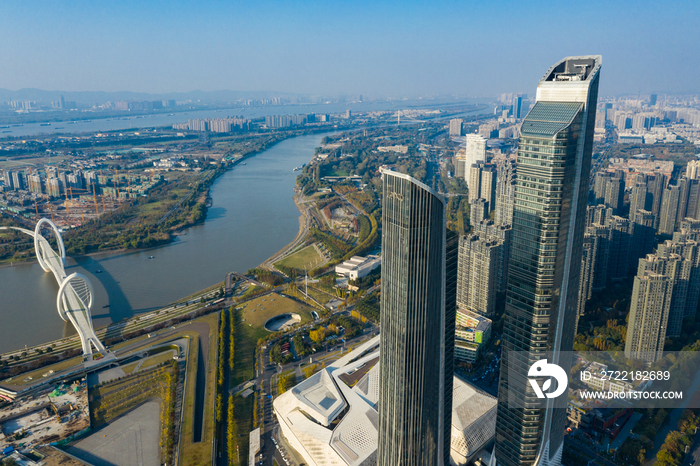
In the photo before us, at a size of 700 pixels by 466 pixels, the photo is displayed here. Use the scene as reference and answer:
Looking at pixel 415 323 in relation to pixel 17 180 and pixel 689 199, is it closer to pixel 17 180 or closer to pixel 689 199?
pixel 689 199

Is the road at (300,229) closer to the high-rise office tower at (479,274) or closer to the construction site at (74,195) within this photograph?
the high-rise office tower at (479,274)

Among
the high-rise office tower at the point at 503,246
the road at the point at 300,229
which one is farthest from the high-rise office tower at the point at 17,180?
the high-rise office tower at the point at 503,246

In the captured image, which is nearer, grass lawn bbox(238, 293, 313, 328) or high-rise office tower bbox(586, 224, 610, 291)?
grass lawn bbox(238, 293, 313, 328)

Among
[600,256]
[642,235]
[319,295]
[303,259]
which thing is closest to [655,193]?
[642,235]

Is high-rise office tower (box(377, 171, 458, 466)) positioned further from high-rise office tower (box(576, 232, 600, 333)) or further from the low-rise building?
high-rise office tower (box(576, 232, 600, 333))

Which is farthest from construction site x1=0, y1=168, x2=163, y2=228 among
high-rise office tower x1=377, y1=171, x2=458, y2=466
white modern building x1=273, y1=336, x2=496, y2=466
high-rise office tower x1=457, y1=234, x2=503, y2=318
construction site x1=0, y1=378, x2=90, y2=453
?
high-rise office tower x1=377, y1=171, x2=458, y2=466

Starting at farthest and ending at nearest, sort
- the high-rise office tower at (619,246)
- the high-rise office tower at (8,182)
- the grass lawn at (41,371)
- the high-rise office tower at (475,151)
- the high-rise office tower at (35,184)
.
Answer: the high-rise office tower at (475,151)
the high-rise office tower at (8,182)
the high-rise office tower at (35,184)
the high-rise office tower at (619,246)
the grass lawn at (41,371)
